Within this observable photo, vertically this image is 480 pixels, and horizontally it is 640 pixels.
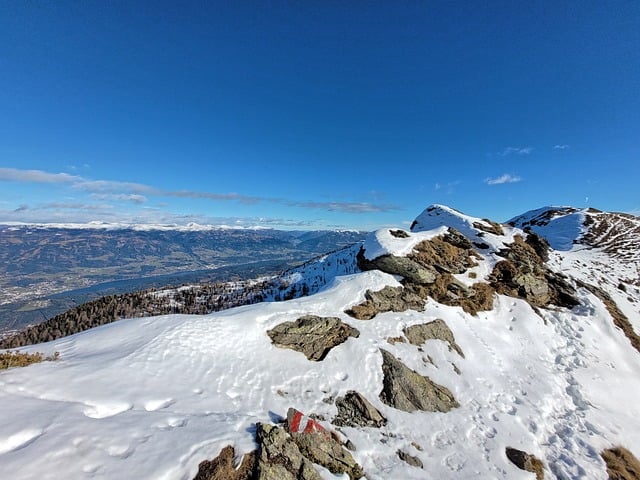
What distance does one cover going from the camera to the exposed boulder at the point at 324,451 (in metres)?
9.59

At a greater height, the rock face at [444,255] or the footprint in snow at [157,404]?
the rock face at [444,255]

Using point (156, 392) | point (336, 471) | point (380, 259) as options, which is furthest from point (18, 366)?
point (380, 259)

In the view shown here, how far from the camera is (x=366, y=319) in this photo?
22547 millimetres

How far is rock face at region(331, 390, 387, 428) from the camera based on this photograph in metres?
13.5

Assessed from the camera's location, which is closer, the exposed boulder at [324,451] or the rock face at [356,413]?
the exposed boulder at [324,451]

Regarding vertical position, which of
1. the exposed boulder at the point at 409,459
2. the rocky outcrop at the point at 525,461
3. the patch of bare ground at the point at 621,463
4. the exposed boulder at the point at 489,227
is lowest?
the patch of bare ground at the point at 621,463

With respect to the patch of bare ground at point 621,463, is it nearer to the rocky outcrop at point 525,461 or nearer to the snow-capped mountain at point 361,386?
the snow-capped mountain at point 361,386

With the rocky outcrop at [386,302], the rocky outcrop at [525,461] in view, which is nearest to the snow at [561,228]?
the rocky outcrop at [386,302]

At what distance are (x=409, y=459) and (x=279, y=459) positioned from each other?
22.4ft

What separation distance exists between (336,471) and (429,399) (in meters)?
9.28

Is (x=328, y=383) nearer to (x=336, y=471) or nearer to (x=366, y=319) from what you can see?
(x=336, y=471)

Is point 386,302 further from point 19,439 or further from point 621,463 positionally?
point 19,439

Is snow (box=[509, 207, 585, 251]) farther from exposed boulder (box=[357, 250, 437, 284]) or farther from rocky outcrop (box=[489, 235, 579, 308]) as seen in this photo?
exposed boulder (box=[357, 250, 437, 284])

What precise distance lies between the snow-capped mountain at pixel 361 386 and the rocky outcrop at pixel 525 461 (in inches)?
2.5
